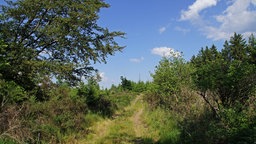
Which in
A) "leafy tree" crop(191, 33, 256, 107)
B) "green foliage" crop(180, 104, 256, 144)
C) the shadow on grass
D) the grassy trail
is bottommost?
the shadow on grass

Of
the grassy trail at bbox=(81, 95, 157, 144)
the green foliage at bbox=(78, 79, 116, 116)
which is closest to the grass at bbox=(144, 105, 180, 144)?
the grassy trail at bbox=(81, 95, 157, 144)

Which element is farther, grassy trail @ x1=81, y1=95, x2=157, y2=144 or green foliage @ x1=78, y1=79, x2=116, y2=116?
green foliage @ x1=78, y1=79, x2=116, y2=116

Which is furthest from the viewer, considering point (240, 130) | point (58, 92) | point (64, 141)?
point (58, 92)

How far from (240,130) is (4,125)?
25.3 feet

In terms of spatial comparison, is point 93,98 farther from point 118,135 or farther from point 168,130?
point 168,130

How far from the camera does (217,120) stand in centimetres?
960

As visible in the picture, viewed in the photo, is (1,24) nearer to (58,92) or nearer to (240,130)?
(58,92)

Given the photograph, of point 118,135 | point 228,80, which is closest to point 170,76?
point 118,135

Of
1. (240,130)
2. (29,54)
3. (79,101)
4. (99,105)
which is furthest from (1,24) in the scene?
(240,130)

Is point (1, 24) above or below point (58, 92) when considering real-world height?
above

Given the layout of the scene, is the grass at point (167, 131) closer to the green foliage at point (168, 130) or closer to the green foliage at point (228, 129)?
the green foliage at point (168, 130)

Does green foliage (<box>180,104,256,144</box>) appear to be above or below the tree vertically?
below

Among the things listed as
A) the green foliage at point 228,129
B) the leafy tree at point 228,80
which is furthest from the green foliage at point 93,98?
the leafy tree at point 228,80

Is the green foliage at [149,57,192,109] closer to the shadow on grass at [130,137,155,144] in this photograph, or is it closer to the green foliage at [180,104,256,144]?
the shadow on grass at [130,137,155,144]
